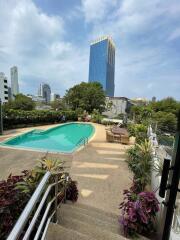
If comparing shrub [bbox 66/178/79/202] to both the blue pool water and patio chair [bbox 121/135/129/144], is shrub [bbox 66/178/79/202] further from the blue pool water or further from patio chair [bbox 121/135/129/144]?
patio chair [bbox 121/135/129/144]

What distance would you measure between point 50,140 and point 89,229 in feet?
34.8

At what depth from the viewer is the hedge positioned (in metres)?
13.5

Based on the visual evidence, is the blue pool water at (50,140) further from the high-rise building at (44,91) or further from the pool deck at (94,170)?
the high-rise building at (44,91)

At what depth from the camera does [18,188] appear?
2057mm

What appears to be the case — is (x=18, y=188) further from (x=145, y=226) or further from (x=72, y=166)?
(x=72, y=166)

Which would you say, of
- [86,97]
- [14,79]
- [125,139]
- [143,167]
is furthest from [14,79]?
[143,167]

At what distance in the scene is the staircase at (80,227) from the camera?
178 centimetres

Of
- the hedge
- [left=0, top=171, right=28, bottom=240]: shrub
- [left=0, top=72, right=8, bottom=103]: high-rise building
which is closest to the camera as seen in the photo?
[left=0, top=171, right=28, bottom=240]: shrub

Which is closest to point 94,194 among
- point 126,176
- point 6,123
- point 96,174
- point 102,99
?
point 96,174

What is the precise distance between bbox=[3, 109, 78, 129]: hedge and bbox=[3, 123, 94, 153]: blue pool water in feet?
5.34

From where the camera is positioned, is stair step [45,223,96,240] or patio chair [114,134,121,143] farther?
patio chair [114,134,121,143]

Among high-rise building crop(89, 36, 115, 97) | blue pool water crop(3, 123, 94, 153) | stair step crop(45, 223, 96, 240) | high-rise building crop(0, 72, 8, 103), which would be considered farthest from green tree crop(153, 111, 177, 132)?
high-rise building crop(0, 72, 8, 103)

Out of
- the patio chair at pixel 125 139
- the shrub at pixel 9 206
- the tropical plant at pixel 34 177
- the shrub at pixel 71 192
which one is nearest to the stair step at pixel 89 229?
the tropical plant at pixel 34 177

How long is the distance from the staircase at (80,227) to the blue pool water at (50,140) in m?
5.54
